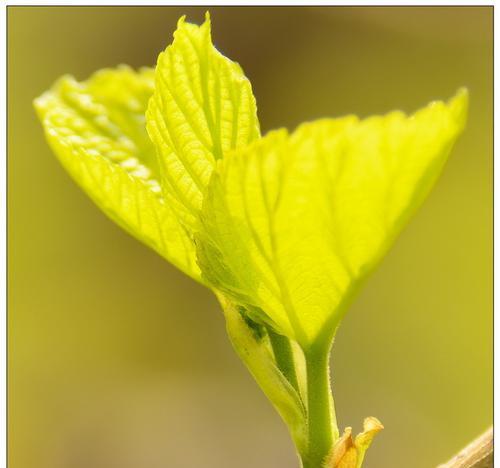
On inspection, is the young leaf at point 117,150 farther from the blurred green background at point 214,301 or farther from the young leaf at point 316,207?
the blurred green background at point 214,301

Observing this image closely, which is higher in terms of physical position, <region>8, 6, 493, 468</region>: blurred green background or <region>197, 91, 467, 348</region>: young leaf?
<region>197, 91, 467, 348</region>: young leaf

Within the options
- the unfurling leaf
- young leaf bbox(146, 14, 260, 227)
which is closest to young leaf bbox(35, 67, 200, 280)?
young leaf bbox(146, 14, 260, 227)

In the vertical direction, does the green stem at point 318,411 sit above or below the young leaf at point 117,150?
below

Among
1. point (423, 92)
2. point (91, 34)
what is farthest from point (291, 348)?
point (91, 34)

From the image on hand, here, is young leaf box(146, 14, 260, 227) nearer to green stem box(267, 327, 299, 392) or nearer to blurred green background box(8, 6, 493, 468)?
green stem box(267, 327, 299, 392)

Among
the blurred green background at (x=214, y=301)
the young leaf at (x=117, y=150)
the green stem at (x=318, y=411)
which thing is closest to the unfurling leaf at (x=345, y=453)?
the green stem at (x=318, y=411)

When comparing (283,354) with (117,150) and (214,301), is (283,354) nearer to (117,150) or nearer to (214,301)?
(117,150)

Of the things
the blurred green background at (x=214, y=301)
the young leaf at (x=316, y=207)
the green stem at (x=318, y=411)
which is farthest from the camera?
the blurred green background at (x=214, y=301)
